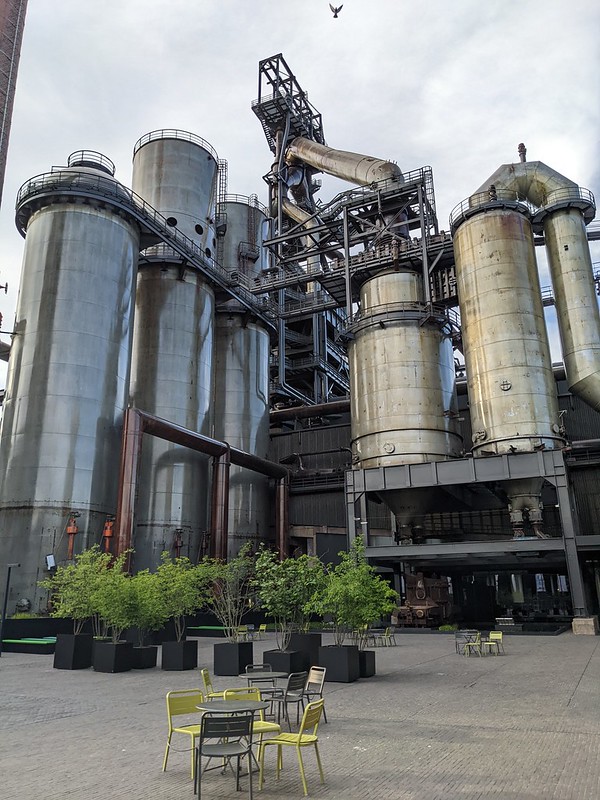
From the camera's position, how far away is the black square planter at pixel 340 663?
1439cm

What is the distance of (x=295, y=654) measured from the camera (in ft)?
49.0

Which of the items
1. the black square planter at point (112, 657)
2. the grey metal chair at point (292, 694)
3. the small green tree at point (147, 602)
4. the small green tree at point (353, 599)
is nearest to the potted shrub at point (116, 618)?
the black square planter at point (112, 657)

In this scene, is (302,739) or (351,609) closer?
(302,739)

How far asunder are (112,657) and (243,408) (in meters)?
29.4

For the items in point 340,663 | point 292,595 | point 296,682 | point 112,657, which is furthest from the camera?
point 112,657

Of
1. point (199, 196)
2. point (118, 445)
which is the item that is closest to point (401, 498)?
point (118, 445)

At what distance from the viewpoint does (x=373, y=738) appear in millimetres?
8820

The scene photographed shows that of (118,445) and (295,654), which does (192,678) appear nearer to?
(295,654)

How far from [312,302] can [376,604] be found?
3968 cm

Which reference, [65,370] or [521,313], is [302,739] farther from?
[521,313]

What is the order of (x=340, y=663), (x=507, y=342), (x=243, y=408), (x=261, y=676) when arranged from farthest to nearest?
(x=243, y=408) < (x=507, y=342) < (x=340, y=663) < (x=261, y=676)

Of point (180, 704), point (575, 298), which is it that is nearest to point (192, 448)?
point (575, 298)

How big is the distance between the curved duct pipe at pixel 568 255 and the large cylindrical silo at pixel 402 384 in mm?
6464

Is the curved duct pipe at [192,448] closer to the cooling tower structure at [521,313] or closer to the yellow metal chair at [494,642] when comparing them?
the cooling tower structure at [521,313]
